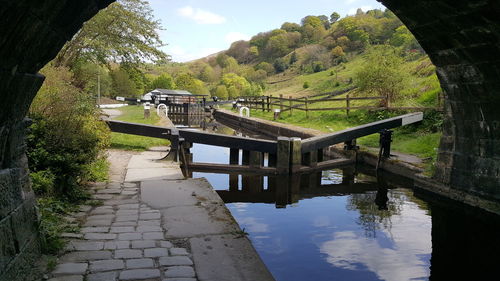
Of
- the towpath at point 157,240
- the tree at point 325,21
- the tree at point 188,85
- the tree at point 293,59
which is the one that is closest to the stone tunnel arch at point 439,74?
the towpath at point 157,240

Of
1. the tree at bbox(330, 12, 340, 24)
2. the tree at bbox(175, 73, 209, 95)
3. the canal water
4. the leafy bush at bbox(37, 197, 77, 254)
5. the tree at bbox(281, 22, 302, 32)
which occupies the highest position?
the tree at bbox(330, 12, 340, 24)

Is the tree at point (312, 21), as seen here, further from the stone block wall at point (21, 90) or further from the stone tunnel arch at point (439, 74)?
the stone block wall at point (21, 90)

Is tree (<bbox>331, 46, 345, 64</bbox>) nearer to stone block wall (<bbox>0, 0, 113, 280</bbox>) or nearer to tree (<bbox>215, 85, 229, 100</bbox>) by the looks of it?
tree (<bbox>215, 85, 229, 100</bbox>)

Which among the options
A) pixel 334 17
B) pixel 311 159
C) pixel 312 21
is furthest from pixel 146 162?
pixel 334 17

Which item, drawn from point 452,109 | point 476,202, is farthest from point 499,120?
point 476,202

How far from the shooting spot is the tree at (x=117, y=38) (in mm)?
19172

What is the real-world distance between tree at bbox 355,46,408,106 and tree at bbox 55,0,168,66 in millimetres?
10773

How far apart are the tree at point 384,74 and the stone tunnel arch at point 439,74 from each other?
1180 centimetres

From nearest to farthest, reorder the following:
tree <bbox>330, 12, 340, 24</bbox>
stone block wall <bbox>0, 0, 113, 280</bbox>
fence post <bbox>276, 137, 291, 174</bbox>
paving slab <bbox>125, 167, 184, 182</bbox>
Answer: stone block wall <bbox>0, 0, 113, 280</bbox> < paving slab <bbox>125, 167, 184, 182</bbox> < fence post <bbox>276, 137, 291, 174</bbox> < tree <bbox>330, 12, 340, 24</bbox>

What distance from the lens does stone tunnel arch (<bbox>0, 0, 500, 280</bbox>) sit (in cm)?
258

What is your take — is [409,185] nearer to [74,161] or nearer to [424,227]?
[424,227]

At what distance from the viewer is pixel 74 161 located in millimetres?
5766

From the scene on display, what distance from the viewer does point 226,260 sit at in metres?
3.89

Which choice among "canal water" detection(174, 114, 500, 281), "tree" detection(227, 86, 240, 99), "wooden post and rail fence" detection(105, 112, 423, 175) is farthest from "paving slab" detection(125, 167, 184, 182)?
"tree" detection(227, 86, 240, 99)
